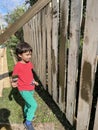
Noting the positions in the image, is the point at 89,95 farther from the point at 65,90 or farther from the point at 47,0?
the point at 47,0

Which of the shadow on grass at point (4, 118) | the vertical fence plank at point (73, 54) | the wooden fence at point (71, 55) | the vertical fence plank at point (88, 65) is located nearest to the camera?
the vertical fence plank at point (88, 65)

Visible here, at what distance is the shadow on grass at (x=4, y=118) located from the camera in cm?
397

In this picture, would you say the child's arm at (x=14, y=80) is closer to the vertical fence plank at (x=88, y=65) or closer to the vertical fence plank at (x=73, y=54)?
the vertical fence plank at (x=73, y=54)

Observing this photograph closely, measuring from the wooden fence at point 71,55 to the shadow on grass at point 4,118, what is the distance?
3.02ft

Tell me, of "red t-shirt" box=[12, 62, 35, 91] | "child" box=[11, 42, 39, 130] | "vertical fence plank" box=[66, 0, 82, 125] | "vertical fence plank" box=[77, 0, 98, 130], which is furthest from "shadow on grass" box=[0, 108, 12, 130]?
"vertical fence plank" box=[77, 0, 98, 130]

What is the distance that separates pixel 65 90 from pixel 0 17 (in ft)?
46.7

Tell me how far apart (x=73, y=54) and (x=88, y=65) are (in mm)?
385

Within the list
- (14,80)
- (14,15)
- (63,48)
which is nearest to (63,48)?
(63,48)

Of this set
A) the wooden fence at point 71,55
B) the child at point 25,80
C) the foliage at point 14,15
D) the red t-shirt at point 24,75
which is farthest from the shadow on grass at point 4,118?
the foliage at point 14,15

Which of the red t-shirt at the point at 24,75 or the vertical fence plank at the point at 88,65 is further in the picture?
the red t-shirt at the point at 24,75

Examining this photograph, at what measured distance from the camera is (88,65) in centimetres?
281

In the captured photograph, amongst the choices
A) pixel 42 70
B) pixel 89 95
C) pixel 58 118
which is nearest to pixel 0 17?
pixel 42 70

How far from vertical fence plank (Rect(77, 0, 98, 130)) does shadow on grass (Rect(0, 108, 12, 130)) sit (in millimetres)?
1296

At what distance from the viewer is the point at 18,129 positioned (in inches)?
154
